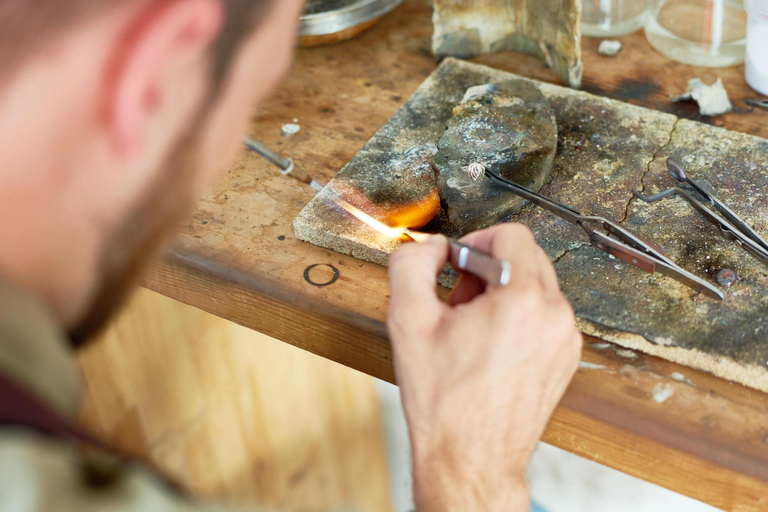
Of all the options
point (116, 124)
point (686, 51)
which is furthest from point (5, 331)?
point (686, 51)

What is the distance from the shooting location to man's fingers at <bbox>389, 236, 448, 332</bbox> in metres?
0.66

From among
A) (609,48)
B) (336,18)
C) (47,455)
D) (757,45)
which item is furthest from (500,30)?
(47,455)

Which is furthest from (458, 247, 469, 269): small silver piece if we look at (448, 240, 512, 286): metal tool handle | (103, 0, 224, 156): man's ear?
(103, 0, 224, 156): man's ear

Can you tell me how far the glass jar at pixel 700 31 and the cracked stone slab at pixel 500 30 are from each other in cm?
23

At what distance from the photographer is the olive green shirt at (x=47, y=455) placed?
14.7 inches

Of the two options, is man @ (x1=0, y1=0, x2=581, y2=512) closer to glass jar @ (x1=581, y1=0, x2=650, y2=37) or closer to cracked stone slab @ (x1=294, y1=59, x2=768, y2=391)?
cracked stone slab @ (x1=294, y1=59, x2=768, y2=391)

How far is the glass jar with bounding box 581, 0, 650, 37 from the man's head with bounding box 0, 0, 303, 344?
92 centimetres

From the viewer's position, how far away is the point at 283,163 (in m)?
1.02

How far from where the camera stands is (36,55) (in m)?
0.42

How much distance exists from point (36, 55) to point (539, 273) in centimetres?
47

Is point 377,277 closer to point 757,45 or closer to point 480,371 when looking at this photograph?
point 480,371

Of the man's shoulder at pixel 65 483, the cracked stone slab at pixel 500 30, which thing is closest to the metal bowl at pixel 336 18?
the cracked stone slab at pixel 500 30

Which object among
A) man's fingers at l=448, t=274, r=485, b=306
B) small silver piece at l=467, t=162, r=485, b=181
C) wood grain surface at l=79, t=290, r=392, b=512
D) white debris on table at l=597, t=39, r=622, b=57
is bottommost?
wood grain surface at l=79, t=290, r=392, b=512

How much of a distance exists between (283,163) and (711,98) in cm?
67
